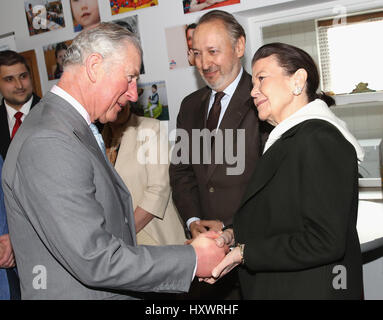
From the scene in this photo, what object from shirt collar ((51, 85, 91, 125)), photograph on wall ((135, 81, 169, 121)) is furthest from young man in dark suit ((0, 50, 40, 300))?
shirt collar ((51, 85, 91, 125))

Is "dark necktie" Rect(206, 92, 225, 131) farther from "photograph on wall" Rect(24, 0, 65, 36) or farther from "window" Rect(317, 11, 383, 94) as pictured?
"photograph on wall" Rect(24, 0, 65, 36)

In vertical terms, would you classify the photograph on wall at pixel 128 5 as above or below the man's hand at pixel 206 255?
above

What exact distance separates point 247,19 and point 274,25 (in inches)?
7.4

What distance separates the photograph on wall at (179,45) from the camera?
9.58ft

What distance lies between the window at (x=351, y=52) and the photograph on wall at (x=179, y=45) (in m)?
0.88

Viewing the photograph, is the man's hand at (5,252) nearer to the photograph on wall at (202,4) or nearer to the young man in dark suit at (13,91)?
the young man in dark suit at (13,91)

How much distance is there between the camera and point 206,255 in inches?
60.5

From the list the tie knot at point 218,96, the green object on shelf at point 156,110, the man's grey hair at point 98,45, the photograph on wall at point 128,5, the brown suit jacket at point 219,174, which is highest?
the photograph on wall at point 128,5

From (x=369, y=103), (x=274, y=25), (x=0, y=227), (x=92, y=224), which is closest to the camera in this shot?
(x=92, y=224)

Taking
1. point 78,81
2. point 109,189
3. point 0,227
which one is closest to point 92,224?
point 109,189

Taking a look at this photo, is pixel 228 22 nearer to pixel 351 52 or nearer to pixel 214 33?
pixel 214 33

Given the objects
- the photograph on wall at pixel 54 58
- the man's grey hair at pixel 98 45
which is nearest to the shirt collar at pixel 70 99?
the man's grey hair at pixel 98 45
